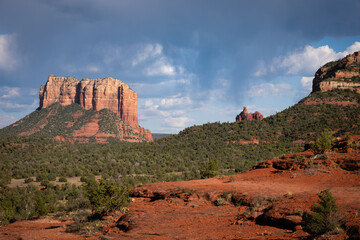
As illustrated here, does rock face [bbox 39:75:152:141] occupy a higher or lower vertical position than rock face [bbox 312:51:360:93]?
higher

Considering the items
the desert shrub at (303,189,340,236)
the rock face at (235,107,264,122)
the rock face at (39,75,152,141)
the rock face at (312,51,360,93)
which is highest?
the rock face at (39,75,152,141)

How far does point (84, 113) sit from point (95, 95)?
42.4 ft

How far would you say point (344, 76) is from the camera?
7312cm

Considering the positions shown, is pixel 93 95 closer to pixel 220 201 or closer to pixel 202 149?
pixel 202 149

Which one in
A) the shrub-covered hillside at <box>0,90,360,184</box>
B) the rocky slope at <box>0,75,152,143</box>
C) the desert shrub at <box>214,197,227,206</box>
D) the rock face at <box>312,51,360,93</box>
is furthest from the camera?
the rocky slope at <box>0,75,152,143</box>

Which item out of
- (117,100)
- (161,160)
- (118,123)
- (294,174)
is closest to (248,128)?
(161,160)

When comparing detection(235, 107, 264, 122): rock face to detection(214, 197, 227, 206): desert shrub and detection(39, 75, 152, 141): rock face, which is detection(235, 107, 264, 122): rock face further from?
detection(214, 197, 227, 206): desert shrub

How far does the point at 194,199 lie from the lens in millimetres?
16172

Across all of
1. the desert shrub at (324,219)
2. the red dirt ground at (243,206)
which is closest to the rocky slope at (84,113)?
the red dirt ground at (243,206)

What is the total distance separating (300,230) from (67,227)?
13.0 metres

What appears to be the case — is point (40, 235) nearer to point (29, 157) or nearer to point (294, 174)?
point (294, 174)

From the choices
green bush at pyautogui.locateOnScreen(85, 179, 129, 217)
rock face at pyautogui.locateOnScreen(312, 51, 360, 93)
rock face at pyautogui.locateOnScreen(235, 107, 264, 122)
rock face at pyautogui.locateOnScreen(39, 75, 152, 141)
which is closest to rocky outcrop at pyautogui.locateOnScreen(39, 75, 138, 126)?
rock face at pyautogui.locateOnScreen(39, 75, 152, 141)

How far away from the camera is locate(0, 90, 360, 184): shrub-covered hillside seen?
152 feet

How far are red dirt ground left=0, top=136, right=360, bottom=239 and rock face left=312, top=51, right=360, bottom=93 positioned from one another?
60521 mm
